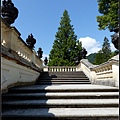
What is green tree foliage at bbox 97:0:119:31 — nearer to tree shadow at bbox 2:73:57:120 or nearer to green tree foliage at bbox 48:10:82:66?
green tree foliage at bbox 48:10:82:66

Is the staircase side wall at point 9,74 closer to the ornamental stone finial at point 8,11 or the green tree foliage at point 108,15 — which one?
the ornamental stone finial at point 8,11

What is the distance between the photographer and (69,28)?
91.5 ft

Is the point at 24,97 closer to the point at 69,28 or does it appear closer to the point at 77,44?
the point at 77,44

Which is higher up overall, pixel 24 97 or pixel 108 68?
pixel 108 68

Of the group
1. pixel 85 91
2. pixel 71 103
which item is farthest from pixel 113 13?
pixel 71 103

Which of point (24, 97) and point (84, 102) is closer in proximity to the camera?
point (84, 102)

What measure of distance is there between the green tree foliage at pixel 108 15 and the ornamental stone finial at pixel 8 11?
11.7 metres

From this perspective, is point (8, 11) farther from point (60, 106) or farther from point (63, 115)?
point (63, 115)

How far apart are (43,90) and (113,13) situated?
13.3m

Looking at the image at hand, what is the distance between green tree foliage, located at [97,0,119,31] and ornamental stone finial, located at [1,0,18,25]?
1170 cm

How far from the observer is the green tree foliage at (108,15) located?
47.0 ft

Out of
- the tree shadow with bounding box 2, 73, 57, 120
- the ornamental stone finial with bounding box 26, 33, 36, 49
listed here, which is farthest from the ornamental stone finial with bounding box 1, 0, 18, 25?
the ornamental stone finial with bounding box 26, 33, 36, 49

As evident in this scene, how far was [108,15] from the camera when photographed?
1495 cm

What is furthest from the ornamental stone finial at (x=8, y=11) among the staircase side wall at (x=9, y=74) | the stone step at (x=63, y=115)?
the stone step at (x=63, y=115)
